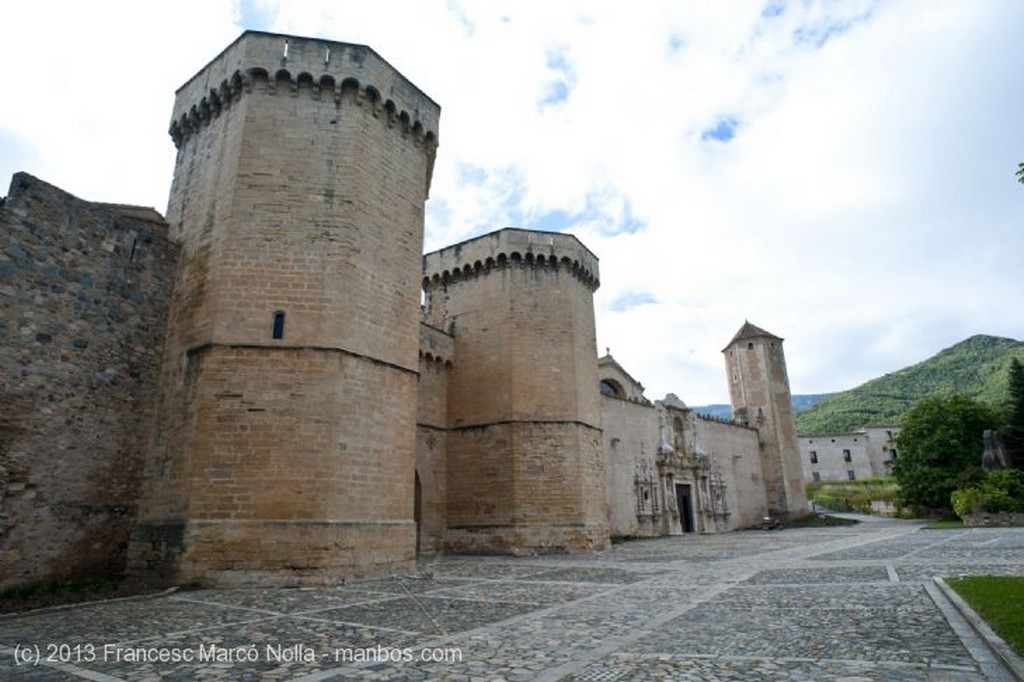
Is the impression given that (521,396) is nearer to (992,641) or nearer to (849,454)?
(992,641)

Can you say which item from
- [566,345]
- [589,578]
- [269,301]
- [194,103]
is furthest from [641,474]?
[194,103]

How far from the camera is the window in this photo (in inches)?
453

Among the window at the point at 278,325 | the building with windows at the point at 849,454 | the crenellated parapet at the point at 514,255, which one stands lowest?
the window at the point at 278,325

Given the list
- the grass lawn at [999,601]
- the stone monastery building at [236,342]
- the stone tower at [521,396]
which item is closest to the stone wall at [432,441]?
the stone tower at [521,396]

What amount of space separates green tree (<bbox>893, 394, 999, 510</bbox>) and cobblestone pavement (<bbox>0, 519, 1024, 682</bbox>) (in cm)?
2520

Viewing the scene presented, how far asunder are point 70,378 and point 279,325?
368cm

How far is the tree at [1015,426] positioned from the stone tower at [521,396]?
25.1 meters

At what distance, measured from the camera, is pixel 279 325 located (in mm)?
11625

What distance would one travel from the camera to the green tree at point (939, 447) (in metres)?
31.2

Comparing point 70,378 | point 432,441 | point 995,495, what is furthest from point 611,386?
point 70,378

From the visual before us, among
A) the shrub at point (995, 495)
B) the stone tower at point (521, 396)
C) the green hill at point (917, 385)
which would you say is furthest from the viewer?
the green hill at point (917, 385)

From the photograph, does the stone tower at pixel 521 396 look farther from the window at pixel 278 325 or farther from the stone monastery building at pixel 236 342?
the window at pixel 278 325

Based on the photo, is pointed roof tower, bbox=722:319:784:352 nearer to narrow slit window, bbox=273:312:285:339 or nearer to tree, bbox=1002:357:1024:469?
tree, bbox=1002:357:1024:469

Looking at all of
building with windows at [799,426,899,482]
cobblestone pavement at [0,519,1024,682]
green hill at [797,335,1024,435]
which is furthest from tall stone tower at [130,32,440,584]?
green hill at [797,335,1024,435]
